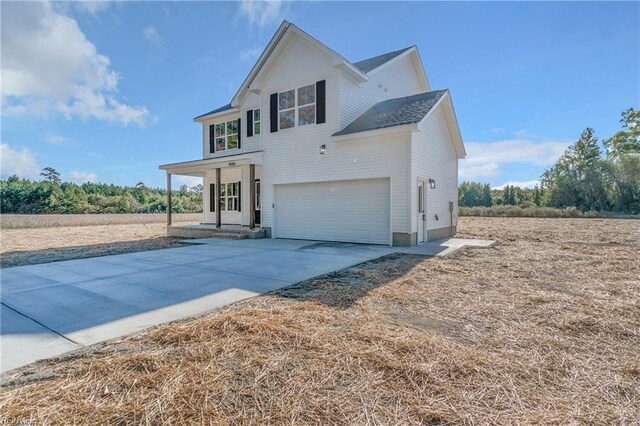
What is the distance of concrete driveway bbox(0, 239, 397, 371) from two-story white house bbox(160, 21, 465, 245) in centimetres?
235

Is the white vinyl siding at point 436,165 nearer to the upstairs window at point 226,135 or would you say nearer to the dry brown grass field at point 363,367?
the dry brown grass field at point 363,367

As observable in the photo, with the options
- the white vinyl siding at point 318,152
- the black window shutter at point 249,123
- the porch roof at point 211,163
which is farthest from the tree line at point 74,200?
the white vinyl siding at point 318,152

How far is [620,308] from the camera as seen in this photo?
4.05m

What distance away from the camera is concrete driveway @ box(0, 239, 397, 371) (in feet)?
11.1

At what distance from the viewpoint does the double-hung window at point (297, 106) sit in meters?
Result: 12.0

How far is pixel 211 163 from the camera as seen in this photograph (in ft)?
45.2

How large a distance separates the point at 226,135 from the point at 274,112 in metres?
4.38

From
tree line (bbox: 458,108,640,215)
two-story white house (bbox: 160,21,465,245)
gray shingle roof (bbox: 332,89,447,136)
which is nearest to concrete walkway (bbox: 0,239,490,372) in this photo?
two-story white house (bbox: 160,21,465,245)

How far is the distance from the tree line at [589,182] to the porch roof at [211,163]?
29.8 meters

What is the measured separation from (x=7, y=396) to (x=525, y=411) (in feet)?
11.5

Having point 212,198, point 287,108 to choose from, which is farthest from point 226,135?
point 287,108

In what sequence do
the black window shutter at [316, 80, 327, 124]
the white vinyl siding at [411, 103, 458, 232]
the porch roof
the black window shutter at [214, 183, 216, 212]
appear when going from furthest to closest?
the black window shutter at [214, 183, 216, 212]
the porch roof
the black window shutter at [316, 80, 327, 124]
the white vinyl siding at [411, 103, 458, 232]

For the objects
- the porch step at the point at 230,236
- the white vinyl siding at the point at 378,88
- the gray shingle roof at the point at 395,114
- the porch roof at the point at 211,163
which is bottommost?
the porch step at the point at 230,236

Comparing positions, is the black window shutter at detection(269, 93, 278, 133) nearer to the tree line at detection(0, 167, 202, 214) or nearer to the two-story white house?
the two-story white house
